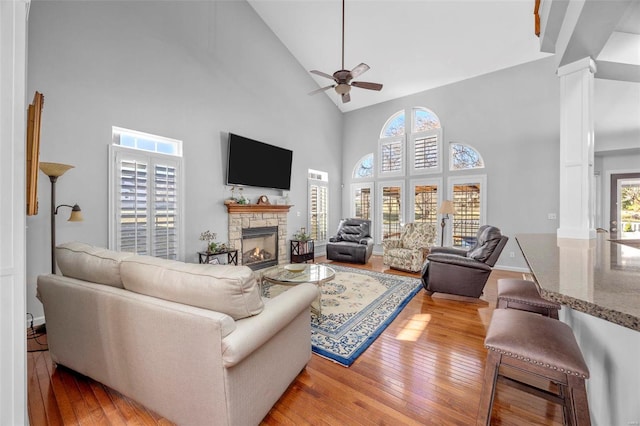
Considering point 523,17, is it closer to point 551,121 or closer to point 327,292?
point 551,121

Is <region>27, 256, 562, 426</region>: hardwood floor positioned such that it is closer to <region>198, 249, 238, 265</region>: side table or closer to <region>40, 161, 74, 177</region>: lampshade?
<region>40, 161, 74, 177</region>: lampshade

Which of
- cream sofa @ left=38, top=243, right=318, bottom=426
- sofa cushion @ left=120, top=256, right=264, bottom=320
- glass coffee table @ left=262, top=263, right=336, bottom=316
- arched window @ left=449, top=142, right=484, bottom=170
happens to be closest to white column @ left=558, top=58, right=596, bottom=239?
glass coffee table @ left=262, top=263, right=336, bottom=316

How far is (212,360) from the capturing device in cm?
129

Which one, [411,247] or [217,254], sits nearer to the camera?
[217,254]

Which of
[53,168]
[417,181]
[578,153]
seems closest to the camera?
[578,153]

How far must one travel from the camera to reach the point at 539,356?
3.66 ft

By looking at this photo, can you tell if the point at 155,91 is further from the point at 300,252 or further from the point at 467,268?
the point at 467,268

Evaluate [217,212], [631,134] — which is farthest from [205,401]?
[631,134]

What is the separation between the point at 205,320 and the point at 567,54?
3427 millimetres

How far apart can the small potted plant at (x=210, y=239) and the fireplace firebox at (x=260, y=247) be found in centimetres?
66

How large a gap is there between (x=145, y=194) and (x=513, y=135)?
678 cm

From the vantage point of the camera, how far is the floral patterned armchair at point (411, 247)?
5155mm

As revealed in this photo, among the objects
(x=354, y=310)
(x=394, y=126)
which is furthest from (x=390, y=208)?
(x=354, y=310)

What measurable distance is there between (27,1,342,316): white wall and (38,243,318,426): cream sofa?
1717 millimetres
